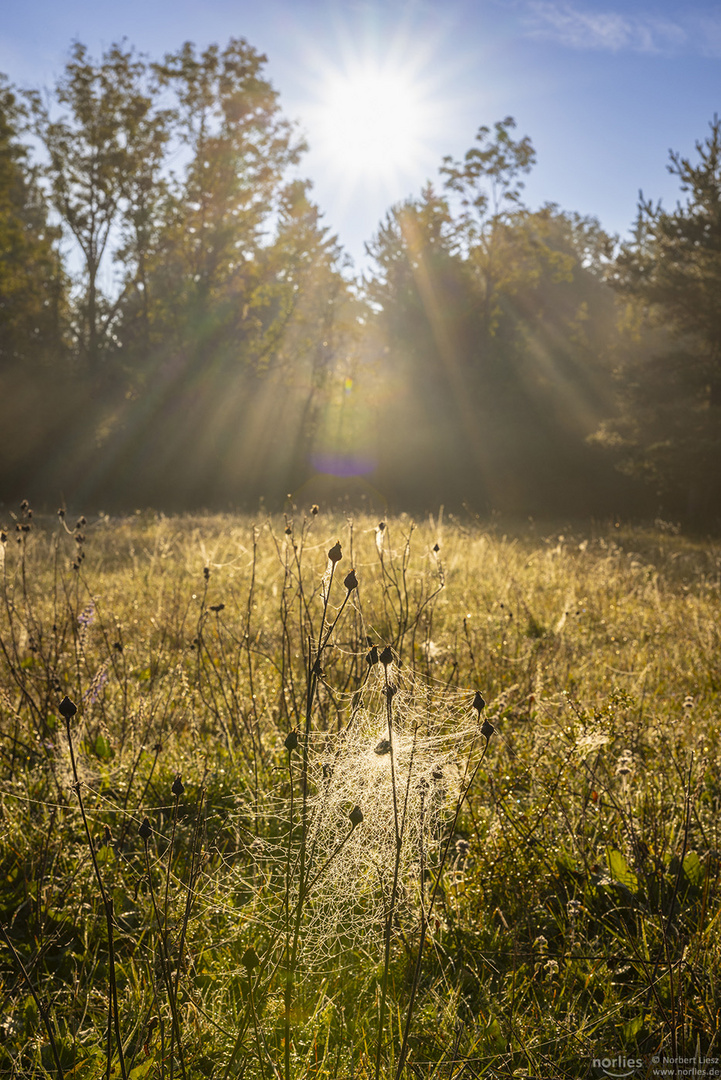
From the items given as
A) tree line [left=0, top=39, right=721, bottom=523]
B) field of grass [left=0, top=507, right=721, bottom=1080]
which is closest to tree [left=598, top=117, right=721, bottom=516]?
tree line [left=0, top=39, right=721, bottom=523]

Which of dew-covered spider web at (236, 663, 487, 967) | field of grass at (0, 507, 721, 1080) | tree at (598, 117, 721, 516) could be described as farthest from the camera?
tree at (598, 117, 721, 516)

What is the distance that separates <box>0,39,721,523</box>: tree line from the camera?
1697cm

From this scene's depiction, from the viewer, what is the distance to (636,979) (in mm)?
1576

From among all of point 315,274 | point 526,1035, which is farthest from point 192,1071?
point 315,274

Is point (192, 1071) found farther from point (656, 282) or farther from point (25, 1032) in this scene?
point (656, 282)

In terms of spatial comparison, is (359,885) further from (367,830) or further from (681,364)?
(681,364)

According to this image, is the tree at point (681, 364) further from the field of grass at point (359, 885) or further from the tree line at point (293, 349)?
the field of grass at point (359, 885)

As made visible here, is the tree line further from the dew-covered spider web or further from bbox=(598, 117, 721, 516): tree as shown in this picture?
the dew-covered spider web

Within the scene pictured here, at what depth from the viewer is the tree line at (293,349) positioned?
1697cm

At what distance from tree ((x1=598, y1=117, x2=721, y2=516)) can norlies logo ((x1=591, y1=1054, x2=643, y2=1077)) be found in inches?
625

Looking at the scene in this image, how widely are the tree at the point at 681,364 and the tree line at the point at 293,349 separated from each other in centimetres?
6

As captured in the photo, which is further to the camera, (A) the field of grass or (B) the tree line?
(B) the tree line

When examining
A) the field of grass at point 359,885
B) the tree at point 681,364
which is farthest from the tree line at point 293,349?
Answer: the field of grass at point 359,885

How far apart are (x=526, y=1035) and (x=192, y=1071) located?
0.72 m
